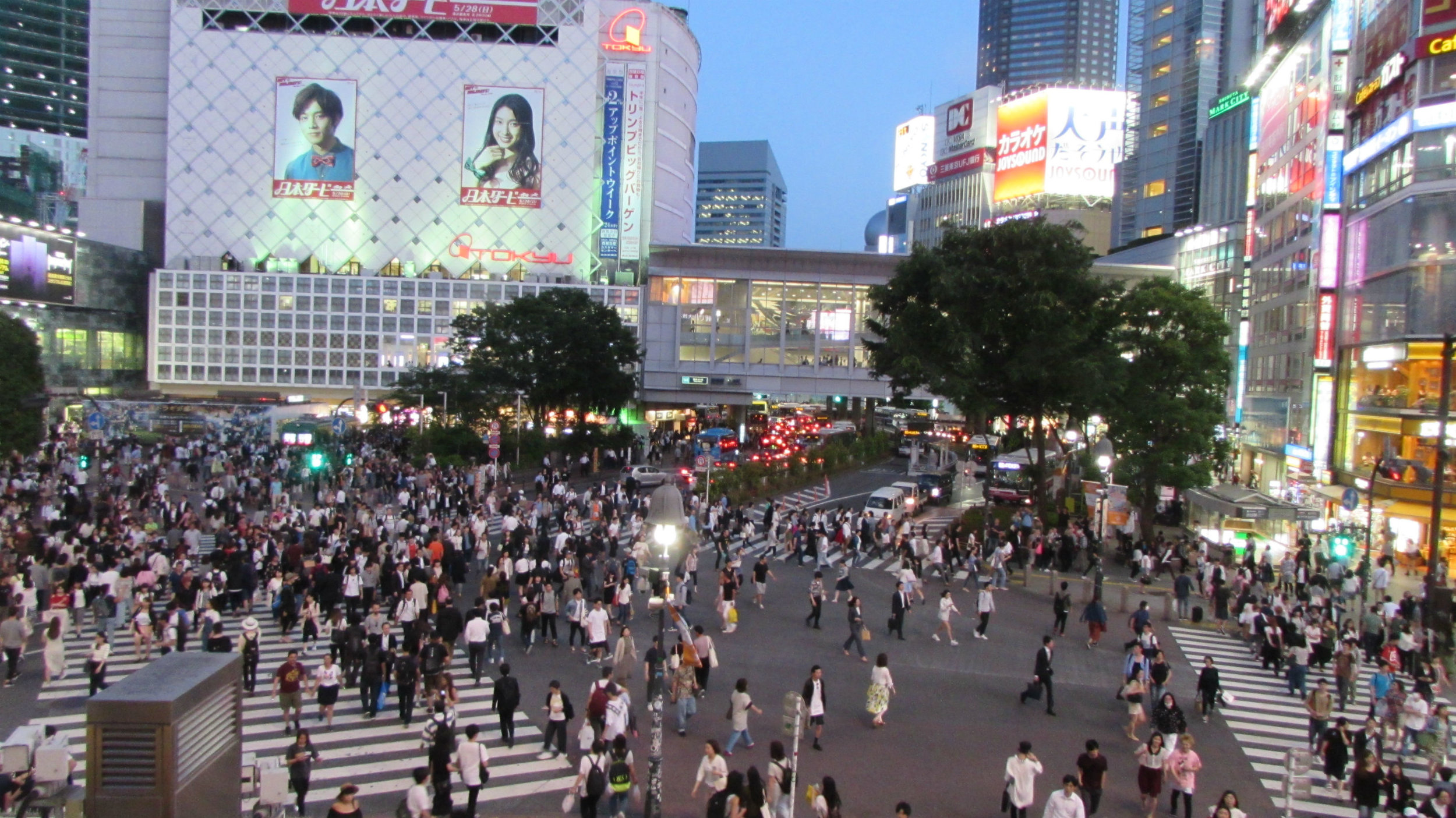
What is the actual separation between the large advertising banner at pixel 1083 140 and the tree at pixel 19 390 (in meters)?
73.8

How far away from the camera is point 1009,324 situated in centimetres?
3012

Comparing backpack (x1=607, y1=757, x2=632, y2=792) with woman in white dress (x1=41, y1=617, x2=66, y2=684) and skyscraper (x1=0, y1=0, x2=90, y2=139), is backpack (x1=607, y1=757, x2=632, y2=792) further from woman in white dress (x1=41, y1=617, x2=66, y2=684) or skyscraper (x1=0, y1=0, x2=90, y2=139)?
skyscraper (x1=0, y1=0, x2=90, y2=139)

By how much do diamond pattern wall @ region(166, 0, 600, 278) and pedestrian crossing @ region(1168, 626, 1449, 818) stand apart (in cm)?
6224

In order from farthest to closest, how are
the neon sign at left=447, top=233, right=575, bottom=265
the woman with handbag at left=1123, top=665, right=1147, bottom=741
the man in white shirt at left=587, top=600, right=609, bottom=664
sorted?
1. the neon sign at left=447, top=233, right=575, bottom=265
2. the man in white shirt at left=587, top=600, right=609, bottom=664
3. the woman with handbag at left=1123, top=665, right=1147, bottom=741

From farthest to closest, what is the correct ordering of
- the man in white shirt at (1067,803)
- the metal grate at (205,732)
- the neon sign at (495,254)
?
1. the neon sign at (495,254)
2. the man in white shirt at (1067,803)
3. the metal grate at (205,732)

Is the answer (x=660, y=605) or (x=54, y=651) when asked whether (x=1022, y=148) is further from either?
(x=54, y=651)

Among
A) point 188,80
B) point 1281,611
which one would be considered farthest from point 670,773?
point 188,80

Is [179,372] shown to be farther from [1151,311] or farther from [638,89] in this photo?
[1151,311]

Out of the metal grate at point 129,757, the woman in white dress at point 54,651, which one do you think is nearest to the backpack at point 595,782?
the metal grate at point 129,757

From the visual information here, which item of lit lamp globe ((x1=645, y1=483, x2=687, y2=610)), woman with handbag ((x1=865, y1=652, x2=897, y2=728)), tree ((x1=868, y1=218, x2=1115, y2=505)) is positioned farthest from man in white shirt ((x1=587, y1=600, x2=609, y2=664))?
tree ((x1=868, y1=218, x2=1115, y2=505))

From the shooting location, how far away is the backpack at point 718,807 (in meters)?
9.38

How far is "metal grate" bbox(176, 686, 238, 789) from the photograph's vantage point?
23.0 feet

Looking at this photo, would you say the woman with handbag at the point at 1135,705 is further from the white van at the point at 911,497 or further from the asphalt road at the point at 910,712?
the white van at the point at 911,497

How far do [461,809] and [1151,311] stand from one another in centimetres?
2801
